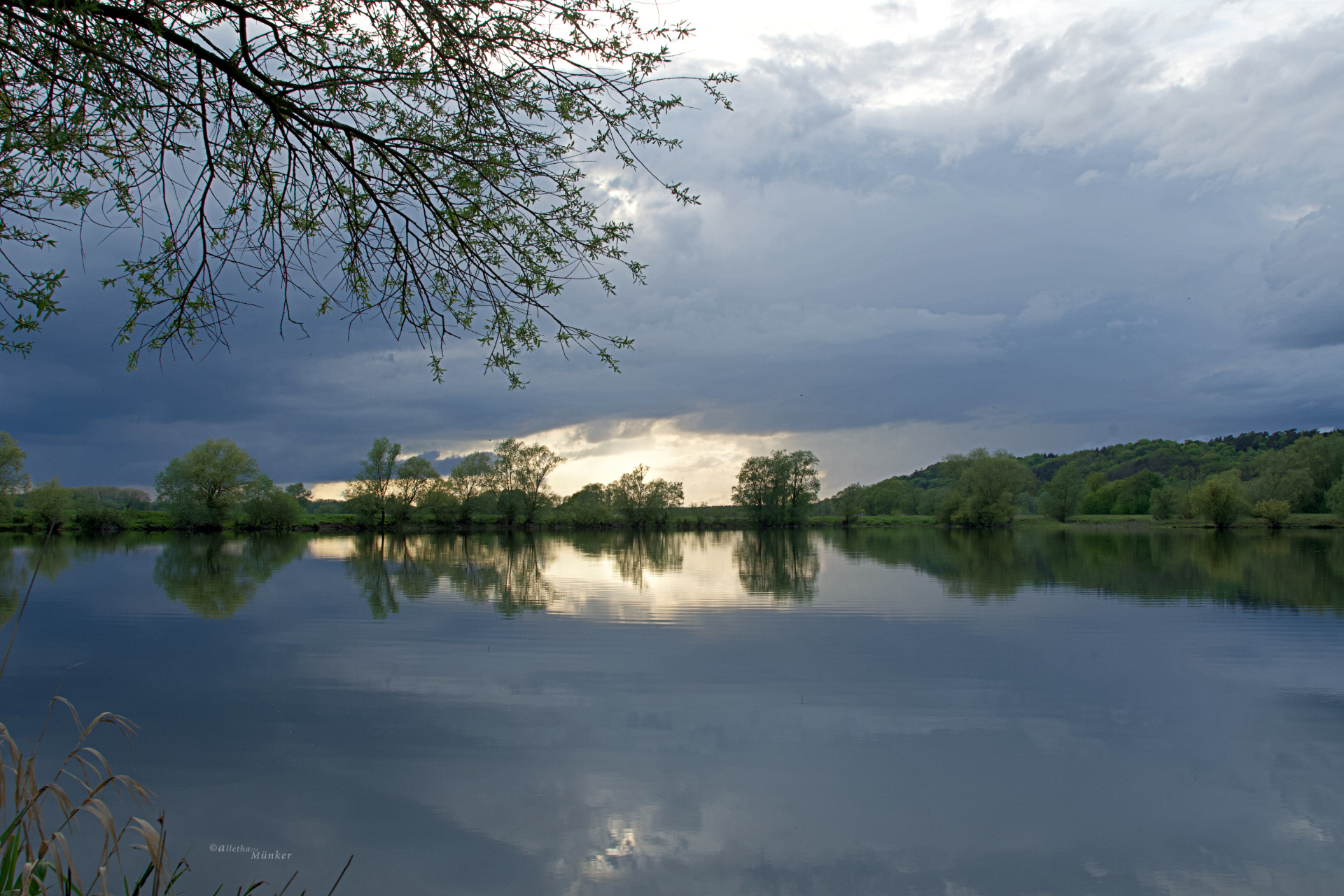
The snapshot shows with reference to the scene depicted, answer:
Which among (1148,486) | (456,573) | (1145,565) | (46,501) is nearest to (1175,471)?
(1148,486)

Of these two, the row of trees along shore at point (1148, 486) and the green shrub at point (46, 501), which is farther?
the row of trees along shore at point (1148, 486)

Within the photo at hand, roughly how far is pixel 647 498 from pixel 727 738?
83.8m

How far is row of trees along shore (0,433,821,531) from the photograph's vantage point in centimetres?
6612

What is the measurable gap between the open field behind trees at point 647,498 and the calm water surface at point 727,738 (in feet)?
191

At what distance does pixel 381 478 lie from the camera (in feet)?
250

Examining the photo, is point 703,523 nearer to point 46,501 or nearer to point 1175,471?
point 46,501

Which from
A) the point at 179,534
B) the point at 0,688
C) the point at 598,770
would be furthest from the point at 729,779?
the point at 179,534

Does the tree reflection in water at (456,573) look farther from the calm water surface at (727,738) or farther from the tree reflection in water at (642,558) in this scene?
A: the tree reflection in water at (642,558)

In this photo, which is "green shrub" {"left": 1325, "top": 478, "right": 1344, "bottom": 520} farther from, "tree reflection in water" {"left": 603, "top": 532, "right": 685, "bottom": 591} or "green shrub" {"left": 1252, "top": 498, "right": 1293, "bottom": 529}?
"tree reflection in water" {"left": 603, "top": 532, "right": 685, "bottom": 591}

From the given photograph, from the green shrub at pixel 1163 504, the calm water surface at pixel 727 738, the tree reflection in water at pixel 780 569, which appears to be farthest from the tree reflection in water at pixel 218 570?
the green shrub at pixel 1163 504

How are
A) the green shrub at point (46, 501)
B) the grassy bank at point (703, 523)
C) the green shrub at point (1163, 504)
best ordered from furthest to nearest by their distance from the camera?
the green shrub at point (1163, 504)
the grassy bank at point (703, 523)
the green shrub at point (46, 501)

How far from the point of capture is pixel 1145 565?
2970 centimetres

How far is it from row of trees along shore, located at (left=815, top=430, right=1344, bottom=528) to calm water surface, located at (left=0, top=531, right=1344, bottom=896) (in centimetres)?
6327

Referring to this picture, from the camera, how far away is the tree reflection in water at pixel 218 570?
63.1 feet
